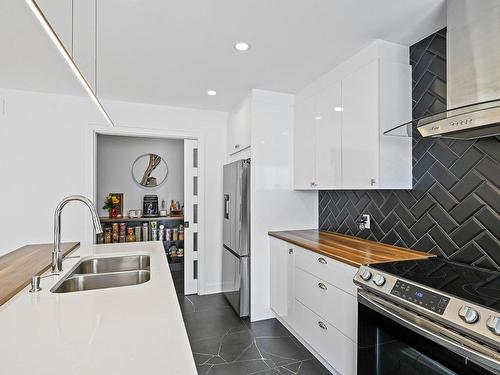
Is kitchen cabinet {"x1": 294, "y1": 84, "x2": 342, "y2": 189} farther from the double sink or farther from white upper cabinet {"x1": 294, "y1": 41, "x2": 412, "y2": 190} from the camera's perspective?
the double sink

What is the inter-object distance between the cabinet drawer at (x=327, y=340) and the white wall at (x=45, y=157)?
99.7 inches

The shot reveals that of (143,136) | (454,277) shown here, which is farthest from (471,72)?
(143,136)

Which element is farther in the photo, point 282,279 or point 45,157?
point 45,157

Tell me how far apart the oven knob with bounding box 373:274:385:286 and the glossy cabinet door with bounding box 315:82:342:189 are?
3.22 ft

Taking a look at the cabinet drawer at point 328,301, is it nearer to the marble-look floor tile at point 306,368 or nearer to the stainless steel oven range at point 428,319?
the stainless steel oven range at point 428,319

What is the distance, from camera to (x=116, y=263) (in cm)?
204

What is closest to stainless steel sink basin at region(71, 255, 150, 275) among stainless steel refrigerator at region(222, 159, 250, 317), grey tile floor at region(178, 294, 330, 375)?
grey tile floor at region(178, 294, 330, 375)

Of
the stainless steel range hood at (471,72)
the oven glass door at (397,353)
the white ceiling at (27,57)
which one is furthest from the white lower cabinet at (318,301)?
the white ceiling at (27,57)

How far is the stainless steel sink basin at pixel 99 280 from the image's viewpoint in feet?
5.18

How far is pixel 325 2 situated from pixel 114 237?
4066 mm

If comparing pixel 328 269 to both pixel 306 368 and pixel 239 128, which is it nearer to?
pixel 306 368

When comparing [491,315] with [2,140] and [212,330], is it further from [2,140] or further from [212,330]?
[2,140]

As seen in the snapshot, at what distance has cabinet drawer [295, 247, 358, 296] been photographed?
180 centimetres

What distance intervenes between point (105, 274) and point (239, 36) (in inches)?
70.0
